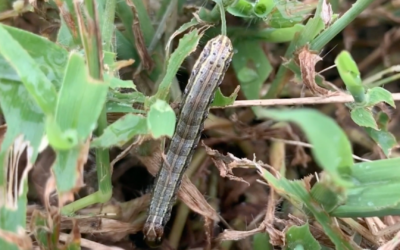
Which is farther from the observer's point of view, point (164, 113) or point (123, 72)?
point (123, 72)

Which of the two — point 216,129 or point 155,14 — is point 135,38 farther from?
point 216,129

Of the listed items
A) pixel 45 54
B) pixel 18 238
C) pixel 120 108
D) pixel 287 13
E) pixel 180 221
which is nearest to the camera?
pixel 18 238

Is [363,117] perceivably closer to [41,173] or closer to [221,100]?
[221,100]

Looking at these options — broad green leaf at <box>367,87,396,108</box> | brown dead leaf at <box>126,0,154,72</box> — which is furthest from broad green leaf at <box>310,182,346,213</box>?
brown dead leaf at <box>126,0,154,72</box>

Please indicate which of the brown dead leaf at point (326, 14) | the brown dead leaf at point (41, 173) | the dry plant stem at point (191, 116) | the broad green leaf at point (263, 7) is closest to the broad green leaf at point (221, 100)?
the dry plant stem at point (191, 116)

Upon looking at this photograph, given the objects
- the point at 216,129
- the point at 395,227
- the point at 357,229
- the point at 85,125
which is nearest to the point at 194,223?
the point at 216,129

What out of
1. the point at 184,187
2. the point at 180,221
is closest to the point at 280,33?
the point at 184,187

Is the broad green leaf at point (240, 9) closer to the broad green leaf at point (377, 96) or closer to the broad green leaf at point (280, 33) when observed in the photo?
the broad green leaf at point (280, 33)

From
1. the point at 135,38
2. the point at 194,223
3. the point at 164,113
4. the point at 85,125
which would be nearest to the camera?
the point at 85,125
